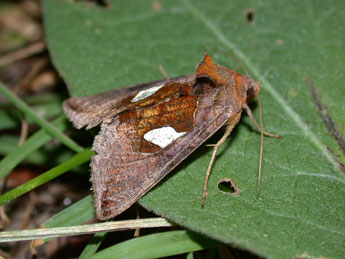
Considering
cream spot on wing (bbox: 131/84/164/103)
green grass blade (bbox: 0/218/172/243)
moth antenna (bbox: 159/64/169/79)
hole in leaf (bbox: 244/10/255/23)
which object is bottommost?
green grass blade (bbox: 0/218/172/243)

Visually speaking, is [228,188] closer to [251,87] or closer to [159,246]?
[159,246]

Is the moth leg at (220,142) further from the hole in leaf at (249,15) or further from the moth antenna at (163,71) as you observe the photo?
the hole in leaf at (249,15)

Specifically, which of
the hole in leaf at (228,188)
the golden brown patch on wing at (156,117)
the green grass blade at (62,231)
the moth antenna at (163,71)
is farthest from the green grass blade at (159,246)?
the moth antenna at (163,71)

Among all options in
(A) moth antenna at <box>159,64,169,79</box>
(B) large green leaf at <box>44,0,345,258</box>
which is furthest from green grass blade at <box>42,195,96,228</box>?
(A) moth antenna at <box>159,64,169,79</box>

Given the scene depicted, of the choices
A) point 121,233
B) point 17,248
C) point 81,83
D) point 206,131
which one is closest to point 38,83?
point 81,83

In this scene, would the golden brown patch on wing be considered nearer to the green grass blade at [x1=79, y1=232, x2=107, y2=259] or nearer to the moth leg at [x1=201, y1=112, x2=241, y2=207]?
the moth leg at [x1=201, y1=112, x2=241, y2=207]

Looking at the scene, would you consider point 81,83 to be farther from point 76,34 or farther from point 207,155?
point 207,155

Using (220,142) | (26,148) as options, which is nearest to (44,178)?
(26,148)

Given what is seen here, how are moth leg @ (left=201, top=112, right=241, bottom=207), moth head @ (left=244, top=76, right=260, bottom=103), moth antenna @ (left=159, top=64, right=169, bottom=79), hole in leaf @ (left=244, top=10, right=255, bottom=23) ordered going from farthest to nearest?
hole in leaf @ (left=244, top=10, right=255, bottom=23)
moth antenna @ (left=159, top=64, right=169, bottom=79)
moth head @ (left=244, top=76, right=260, bottom=103)
moth leg @ (left=201, top=112, right=241, bottom=207)
